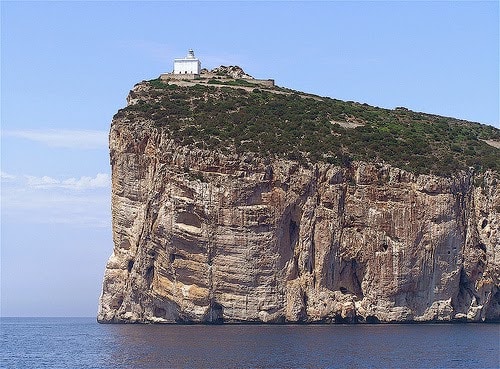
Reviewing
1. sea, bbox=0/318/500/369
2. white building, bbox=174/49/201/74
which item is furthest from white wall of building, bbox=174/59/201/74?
sea, bbox=0/318/500/369

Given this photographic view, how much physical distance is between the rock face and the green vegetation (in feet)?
4.88

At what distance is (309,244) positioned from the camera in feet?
203

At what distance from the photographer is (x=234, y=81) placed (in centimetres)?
8244

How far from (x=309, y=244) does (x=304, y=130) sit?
364 inches

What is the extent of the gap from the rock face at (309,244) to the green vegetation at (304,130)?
4.88 feet

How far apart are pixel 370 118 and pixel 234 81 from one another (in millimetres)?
12722

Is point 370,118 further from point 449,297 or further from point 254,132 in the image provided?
point 449,297

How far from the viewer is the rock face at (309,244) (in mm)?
61156

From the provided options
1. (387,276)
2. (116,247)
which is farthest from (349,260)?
(116,247)

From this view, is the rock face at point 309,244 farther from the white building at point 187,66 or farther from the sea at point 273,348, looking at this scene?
the white building at point 187,66

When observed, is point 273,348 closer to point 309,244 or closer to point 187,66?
point 309,244

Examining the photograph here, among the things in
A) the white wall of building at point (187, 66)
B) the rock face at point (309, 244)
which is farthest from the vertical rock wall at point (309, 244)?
the white wall of building at point (187, 66)

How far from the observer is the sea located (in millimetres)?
43188

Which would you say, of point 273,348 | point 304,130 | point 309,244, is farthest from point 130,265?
point 273,348
